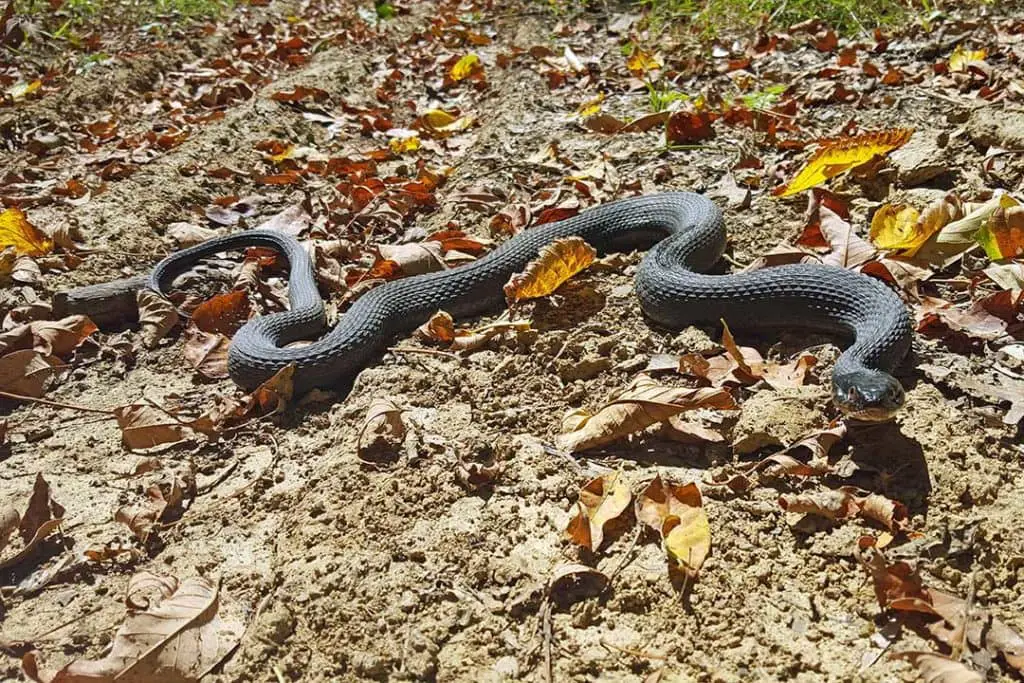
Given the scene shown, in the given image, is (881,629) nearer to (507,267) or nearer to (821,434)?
(821,434)

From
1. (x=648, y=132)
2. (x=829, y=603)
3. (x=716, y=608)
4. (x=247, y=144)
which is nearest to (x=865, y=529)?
(x=829, y=603)

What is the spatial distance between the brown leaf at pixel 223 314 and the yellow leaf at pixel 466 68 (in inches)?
188

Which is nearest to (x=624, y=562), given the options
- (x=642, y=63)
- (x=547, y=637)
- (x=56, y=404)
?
(x=547, y=637)

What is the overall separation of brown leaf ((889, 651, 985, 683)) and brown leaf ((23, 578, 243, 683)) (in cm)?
194

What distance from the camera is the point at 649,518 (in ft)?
8.05

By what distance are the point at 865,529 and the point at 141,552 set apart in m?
2.46

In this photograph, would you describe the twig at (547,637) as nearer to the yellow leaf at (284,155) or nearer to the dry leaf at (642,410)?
the dry leaf at (642,410)

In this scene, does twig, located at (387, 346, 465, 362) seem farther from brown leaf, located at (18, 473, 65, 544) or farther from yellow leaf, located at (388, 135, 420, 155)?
yellow leaf, located at (388, 135, 420, 155)

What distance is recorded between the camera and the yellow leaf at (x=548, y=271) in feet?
12.9

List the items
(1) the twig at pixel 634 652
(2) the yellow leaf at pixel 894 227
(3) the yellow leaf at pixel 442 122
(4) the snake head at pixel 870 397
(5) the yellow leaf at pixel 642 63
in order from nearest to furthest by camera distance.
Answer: (1) the twig at pixel 634 652 < (4) the snake head at pixel 870 397 < (2) the yellow leaf at pixel 894 227 < (3) the yellow leaf at pixel 442 122 < (5) the yellow leaf at pixel 642 63

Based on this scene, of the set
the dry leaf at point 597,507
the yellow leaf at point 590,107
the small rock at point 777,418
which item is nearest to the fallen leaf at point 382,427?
the dry leaf at point 597,507

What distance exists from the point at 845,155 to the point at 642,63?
3.40 meters

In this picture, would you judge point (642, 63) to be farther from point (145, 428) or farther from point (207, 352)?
point (145, 428)

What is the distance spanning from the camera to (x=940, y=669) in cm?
190
